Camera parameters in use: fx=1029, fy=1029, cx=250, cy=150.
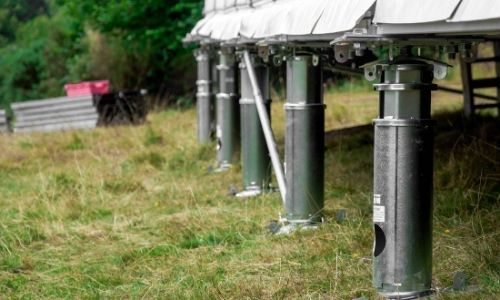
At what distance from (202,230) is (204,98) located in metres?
6.51

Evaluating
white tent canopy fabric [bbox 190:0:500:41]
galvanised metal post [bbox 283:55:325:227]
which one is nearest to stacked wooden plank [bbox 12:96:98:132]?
white tent canopy fabric [bbox 190:0:500:41]

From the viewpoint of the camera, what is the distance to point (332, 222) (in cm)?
797

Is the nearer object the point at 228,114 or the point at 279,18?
the point at 279,18

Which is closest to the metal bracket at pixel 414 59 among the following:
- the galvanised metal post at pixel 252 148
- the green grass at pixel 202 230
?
the green grass at pixel 202 230

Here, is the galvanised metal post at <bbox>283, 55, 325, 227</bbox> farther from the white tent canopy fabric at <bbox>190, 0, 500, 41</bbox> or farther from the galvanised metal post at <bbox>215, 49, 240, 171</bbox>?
the galvanised metal post at <bbox>215, 49, 240, 171</bbox>

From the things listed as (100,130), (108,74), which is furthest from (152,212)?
(108,74)

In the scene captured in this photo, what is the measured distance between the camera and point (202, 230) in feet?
28.1

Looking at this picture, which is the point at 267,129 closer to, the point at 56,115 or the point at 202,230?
the point at 202,230

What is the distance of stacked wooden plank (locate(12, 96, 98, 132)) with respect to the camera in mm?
20016

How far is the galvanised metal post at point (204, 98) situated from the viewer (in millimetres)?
14648

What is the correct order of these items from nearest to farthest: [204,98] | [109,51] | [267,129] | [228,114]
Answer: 1. [267,129]
2. [228,114]
3. [204,98]
4. [109,51]

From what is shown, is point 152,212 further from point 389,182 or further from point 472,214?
point 389,182

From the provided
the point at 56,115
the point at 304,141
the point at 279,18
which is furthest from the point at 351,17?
the point at 56,115

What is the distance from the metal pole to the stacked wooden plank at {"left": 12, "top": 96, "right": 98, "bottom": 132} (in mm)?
10157
